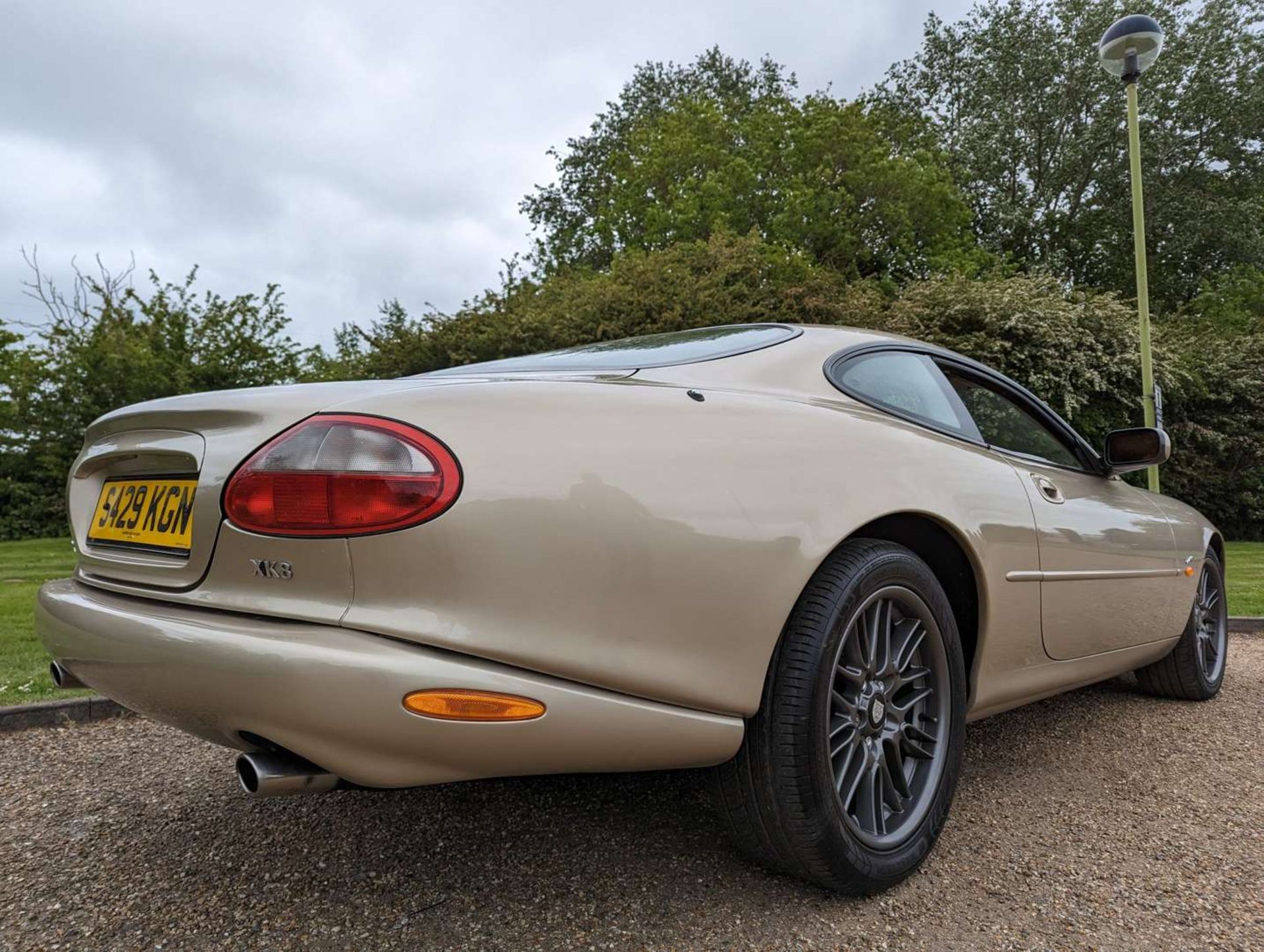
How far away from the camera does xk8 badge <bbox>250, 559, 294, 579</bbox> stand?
1.55m

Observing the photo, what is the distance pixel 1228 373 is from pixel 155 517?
16.0m

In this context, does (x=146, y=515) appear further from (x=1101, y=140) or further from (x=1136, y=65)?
(x=1101, y=140)

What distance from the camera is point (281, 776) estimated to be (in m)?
1.50

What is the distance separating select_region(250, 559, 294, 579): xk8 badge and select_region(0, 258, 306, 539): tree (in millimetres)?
13514

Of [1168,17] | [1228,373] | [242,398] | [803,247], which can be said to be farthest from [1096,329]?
[1168,17]

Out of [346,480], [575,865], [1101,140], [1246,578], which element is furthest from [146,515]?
[1101,140]

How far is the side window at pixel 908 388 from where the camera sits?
2.36m

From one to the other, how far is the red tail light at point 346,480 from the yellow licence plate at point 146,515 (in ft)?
0.71

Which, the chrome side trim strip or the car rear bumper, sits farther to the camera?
the chrome side trim strip

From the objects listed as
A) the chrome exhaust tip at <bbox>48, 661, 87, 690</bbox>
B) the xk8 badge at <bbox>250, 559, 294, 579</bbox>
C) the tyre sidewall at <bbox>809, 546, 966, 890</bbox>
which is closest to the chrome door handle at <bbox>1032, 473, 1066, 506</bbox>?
the tyre sidewall at <bbox>809, 546, 966, 890</bbox>

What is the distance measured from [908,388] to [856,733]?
103 cm

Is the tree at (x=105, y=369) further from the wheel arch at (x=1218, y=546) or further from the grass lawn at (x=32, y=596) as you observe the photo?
the wheel arch at (x=1218, y=546)

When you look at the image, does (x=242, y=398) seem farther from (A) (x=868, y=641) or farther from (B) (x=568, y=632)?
(A) (x=868, y=641)

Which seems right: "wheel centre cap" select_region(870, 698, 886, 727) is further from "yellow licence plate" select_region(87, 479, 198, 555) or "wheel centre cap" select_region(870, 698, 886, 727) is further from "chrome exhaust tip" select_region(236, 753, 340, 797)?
"yellow licence plate" select_region(87, 479, 198, 555)
